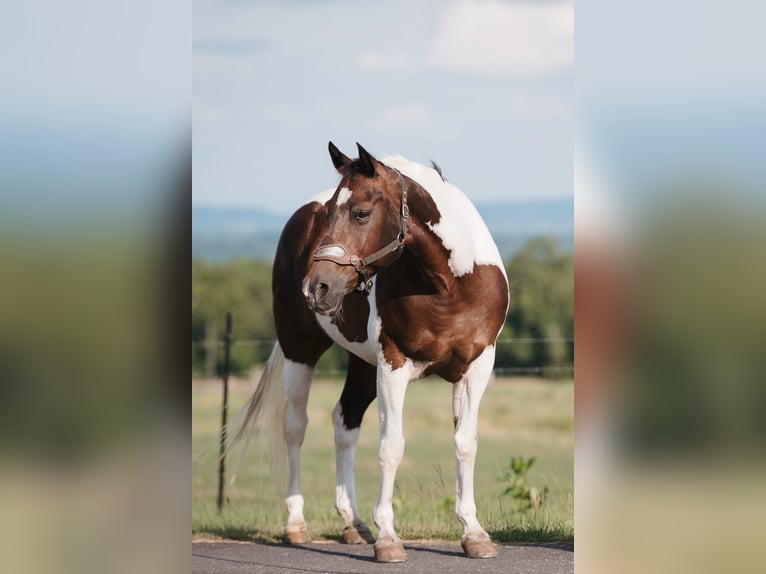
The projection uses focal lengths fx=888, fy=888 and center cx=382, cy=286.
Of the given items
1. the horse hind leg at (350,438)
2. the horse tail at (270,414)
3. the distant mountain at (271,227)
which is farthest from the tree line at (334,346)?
the horse hind leg at (350,438)

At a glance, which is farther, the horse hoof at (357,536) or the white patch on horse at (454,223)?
the horse hoof at (357,536)

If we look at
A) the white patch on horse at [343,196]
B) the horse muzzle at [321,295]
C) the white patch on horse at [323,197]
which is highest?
the white patch on horse at [323,197]

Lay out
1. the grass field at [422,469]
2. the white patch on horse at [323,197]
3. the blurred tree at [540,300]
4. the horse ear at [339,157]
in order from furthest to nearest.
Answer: the blurred tree at [540,300], the white patch on horse at [323,197], the grass field at [422,469], the horse ear at [339,157]

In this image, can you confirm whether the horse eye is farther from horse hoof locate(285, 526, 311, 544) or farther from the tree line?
the tree line

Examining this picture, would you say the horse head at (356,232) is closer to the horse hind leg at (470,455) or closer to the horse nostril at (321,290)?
the horse nostril at (321,290)

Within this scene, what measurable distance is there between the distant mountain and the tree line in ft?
10.1

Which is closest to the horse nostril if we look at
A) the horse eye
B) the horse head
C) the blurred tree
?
the horse head

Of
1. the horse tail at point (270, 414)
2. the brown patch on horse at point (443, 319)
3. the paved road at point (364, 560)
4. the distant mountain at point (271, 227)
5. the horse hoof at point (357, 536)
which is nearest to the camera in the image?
the paved road at point (364, 560)

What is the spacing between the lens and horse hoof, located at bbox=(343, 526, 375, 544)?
17.1ft

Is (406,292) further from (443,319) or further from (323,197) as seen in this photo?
(323,197)

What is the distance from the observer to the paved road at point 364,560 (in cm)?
423
